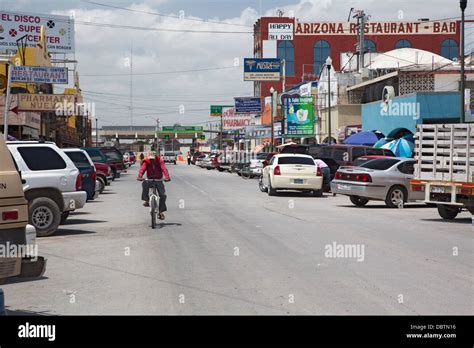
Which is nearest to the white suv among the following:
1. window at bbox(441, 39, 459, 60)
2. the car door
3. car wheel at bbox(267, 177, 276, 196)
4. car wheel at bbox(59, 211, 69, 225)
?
car wheel at bbox(59, 211, 69, 225)

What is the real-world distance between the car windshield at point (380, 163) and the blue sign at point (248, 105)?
74.1 meters

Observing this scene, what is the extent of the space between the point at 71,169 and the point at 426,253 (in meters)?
8.08

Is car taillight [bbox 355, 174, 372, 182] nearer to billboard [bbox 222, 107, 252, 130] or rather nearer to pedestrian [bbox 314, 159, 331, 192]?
pedestrian [bbox 314, 159, 331, 192]

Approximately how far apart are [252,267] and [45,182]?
21.3ft

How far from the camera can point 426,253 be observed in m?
12.2

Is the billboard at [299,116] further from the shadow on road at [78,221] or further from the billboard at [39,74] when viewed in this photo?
the shadow on road at [78,221]

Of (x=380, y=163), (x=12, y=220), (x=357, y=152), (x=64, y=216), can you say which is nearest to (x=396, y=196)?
(x=380, y=163)

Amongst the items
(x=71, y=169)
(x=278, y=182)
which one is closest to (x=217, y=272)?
(x=71, y=169)

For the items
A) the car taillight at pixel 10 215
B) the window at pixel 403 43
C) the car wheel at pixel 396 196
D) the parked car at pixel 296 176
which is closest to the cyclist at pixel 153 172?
the car wheel at pixel 396 196

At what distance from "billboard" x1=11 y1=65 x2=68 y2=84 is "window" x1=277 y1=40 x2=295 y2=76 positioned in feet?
224

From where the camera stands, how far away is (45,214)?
593 inches

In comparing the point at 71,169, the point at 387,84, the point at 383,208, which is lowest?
the point at 383,208
